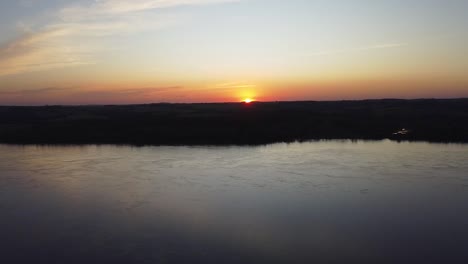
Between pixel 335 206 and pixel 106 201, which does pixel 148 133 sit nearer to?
pixel 106 201

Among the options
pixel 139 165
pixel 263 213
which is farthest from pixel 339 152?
pixel 263 213

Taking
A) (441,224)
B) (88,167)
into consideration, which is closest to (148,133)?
(88,167)

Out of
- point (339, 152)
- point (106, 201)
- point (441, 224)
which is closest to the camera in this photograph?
point (441, 224)

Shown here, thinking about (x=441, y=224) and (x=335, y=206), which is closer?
(x=441, y=224)

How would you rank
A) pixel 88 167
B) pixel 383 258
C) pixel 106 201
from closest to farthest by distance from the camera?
1. pixel 383 258
2. pixel 106 201
3. pixel 88 167

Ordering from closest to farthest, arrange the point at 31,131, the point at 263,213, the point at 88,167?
the point at 263,213 → the point at 88,167 → the point at 31,131

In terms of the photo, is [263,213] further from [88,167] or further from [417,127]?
[417,127]
